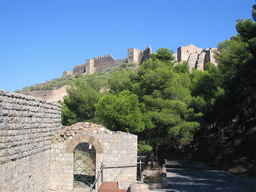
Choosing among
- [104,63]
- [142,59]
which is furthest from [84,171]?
[104,63]

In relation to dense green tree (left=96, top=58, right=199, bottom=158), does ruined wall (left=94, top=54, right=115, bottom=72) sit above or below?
above

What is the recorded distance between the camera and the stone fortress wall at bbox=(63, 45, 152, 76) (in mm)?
45688

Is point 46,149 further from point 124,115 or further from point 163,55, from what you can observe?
point 163,55

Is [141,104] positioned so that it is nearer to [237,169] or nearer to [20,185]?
[237,169]

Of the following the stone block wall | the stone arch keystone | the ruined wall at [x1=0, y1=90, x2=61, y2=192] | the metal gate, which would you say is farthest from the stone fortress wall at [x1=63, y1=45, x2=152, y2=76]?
the ruined wall at [x1=0, y1=90, x2=61, y2=192]

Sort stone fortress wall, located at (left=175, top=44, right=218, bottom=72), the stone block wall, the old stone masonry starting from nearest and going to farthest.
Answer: the old stone masonry → the stone block wall → stone fortress wall, located at (left=175, top=44, right=218, bottom=72)

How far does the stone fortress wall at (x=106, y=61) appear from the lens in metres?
45.7

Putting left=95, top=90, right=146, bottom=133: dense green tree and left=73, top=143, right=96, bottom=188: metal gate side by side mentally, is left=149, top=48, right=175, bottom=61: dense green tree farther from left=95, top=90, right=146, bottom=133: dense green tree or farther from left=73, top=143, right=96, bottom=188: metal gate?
left=73, top=143, right=96, bottom=188: metal gate

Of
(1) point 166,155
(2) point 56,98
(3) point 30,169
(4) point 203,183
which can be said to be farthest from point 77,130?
(2) point 56,98

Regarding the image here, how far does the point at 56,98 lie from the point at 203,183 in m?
23.5

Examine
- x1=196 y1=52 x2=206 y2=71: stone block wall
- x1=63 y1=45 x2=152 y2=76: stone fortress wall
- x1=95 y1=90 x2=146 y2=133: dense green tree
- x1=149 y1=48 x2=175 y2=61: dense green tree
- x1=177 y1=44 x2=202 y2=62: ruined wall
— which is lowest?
x1=95 y1=90 x2=146 y2=133: dense green tree

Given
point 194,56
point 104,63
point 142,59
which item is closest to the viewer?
point 194,56

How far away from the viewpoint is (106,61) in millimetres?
51562

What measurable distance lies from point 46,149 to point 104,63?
148 ft
